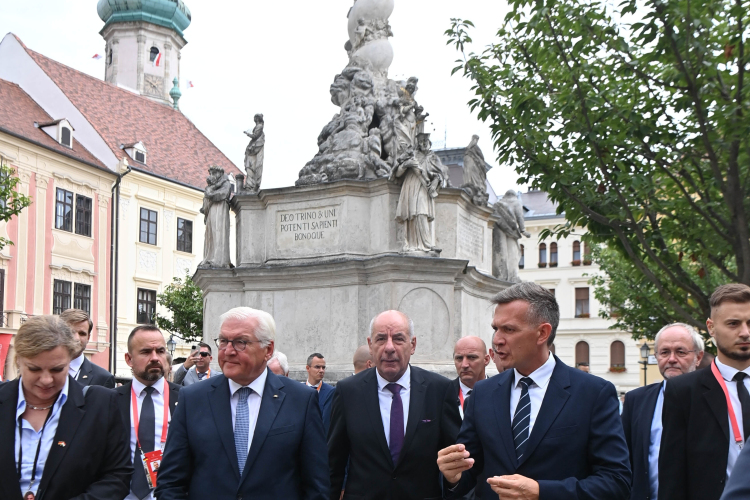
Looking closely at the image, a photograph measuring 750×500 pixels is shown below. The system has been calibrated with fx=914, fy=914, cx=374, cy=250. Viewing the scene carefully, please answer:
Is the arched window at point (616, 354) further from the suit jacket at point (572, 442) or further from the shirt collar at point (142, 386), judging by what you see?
the suit jacket at point (572, 442)

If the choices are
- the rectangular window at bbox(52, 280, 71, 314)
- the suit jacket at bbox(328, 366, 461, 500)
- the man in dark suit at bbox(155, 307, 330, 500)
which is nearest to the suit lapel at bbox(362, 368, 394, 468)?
the suit jacket at bbox(328, 366, 461, 500)

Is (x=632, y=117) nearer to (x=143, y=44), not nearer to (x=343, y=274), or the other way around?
(x=343, y=274)

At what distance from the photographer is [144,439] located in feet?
18.6

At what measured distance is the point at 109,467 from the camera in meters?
4.72

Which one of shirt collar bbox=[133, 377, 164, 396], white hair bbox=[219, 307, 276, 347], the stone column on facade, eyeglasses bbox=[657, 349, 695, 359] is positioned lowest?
shirt collar bbox=[133, 377, 164, 396]

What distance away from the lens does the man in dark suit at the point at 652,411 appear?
5922 mm

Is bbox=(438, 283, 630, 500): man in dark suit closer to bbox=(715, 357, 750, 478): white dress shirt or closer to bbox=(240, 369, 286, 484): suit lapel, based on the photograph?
bbox=(715, 357, 750, 478): white dress shirt

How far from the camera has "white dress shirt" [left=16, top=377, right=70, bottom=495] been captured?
4.54 meters

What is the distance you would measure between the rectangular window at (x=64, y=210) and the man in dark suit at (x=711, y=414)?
39.4 m

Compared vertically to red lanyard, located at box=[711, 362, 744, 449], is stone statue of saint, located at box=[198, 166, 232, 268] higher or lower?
higher

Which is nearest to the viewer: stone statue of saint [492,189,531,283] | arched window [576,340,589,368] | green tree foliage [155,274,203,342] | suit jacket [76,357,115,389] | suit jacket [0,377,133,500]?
suit jacket [0,377,133,500]

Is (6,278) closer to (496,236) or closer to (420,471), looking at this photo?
(496,236)

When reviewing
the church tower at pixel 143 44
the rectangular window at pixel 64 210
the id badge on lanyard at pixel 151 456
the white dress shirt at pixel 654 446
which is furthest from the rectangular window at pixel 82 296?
the white dress shirt at pixel 654 446

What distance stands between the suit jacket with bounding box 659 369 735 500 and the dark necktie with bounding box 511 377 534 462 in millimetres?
991
